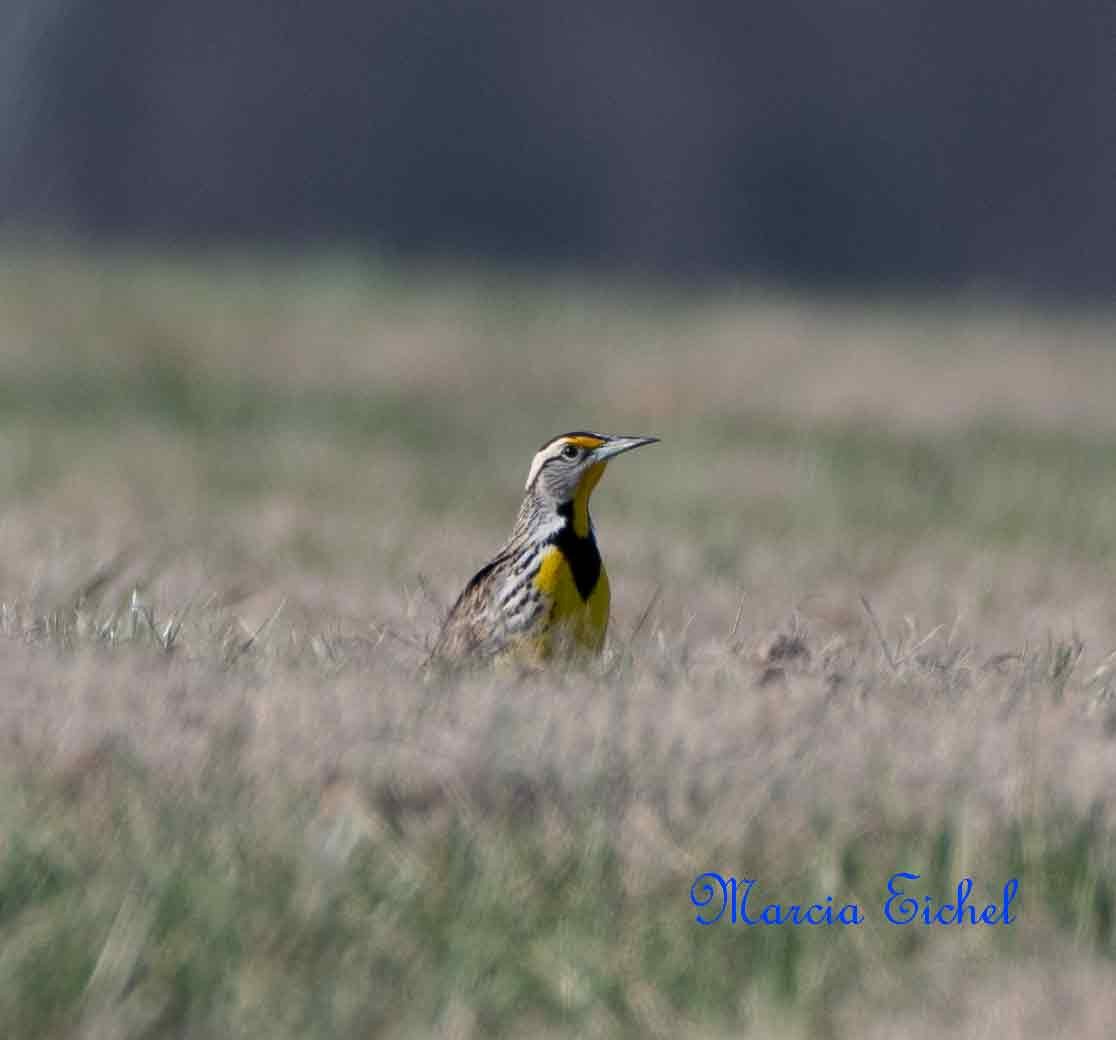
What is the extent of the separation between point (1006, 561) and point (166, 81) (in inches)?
604

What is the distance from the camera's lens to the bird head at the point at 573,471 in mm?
6863

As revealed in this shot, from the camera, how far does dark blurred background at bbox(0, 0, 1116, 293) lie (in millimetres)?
23844

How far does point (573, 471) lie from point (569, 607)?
0.62 meters

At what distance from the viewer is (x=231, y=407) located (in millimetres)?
15352

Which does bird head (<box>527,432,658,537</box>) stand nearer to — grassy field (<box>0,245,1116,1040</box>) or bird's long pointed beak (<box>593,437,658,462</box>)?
bird's long pointed beak (<box>593,437,658,462</box>)

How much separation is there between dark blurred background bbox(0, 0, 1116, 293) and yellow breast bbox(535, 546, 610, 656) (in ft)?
54.6

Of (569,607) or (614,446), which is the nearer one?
(569,607)

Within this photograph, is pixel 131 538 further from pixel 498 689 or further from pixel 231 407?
pixel 231 407

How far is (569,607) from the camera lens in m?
6.42
